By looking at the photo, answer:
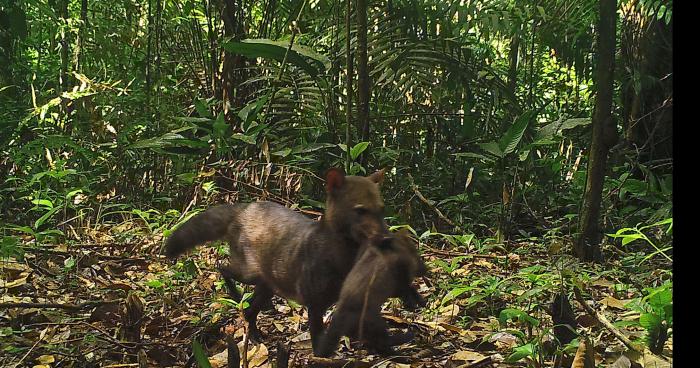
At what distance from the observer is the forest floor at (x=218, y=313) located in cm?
132

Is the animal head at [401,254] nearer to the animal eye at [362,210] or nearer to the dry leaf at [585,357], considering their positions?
the animal eye at [362,210]

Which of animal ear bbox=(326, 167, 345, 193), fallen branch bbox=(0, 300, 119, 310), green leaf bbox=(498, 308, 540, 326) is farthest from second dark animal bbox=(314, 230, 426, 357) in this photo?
fallen branch bbox=(0, 300, 119, 310)

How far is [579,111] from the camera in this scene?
296cm

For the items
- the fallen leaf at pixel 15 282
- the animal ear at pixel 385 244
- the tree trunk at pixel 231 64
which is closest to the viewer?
the animal ear at pixel 385 244

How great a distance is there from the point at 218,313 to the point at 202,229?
23 centimetres

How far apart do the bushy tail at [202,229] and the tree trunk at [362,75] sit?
27cm

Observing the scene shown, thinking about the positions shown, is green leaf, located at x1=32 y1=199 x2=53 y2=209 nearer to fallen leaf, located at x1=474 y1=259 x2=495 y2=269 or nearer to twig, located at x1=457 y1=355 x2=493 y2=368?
fallen leaf, located at x1=474 y1=259 x2=495 y2=269

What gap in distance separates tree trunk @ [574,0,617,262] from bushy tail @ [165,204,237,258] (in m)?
1.02

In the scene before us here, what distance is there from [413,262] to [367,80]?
47cm

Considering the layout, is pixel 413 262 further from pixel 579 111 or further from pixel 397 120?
pixel 579 111

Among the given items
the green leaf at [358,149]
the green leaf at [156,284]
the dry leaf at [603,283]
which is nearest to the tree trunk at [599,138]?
the dry leaf at [603,283]

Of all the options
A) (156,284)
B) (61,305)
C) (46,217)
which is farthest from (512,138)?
(46,217)

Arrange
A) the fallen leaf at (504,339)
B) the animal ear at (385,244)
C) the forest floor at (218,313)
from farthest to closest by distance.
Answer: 1. the fallen leaf at (504,339)
2. the forest floor at (218,313)
3. the animal ear at (385,244)

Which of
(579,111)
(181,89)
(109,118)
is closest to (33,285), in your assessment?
(181,89)
